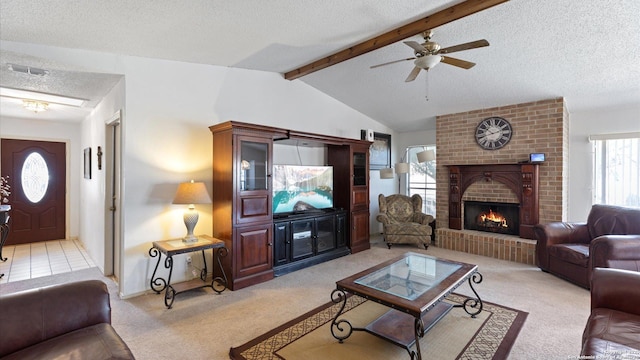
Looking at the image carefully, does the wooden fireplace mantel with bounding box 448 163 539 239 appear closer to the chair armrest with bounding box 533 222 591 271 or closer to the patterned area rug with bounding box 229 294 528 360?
the chair armrest with bounding box 533 222 591 271

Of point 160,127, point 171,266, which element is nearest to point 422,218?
point 171,266

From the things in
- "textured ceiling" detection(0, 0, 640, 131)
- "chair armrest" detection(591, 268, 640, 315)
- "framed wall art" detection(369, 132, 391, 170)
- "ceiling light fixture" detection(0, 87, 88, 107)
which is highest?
"textured ceiling" detection(0, 0, 640, 131)

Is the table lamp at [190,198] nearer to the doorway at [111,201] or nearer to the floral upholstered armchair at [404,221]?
the doorway at [111,201]

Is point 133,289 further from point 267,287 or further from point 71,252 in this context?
point 71,252

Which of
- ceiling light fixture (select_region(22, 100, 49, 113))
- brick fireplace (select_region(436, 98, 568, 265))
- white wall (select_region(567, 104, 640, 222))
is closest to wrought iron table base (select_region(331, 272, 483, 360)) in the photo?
brick fireplace (select_region(436, 98, 568, 265))

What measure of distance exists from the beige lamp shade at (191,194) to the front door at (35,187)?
4378 millimetres

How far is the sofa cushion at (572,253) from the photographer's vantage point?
3.38 metres

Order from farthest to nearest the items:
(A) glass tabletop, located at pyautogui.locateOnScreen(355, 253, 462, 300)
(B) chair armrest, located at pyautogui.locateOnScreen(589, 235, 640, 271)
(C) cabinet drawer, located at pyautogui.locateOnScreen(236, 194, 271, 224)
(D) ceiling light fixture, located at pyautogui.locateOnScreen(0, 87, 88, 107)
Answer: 1. (D) ceiling light fixture, located at pyautogui.locateOnScreen(0, 87, 88, 107)
2. (C) cabinet drawer, located at pyautogui.locateOnScreen(236, 194, 271, 224)
3. (B) chair armrest, located at pyautogui.locateOnScreen(589, 235, 640, 271)
4. (A) glass tabletop, located at pyautogui.locateOnScreen(355, 253, 462, 300)

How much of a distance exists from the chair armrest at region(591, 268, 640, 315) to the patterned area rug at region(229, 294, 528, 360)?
0.69 m

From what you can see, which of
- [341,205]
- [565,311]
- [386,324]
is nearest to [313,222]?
[341,205]

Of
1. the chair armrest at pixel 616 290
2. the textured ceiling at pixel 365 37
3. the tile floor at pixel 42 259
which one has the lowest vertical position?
the tile floor at pixel 42 259

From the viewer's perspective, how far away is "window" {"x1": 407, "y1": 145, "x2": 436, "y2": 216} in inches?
250

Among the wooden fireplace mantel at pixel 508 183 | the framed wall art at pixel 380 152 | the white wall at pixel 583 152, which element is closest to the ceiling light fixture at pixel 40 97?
the framed wall art at pixel 380 152

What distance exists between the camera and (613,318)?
1.83m
